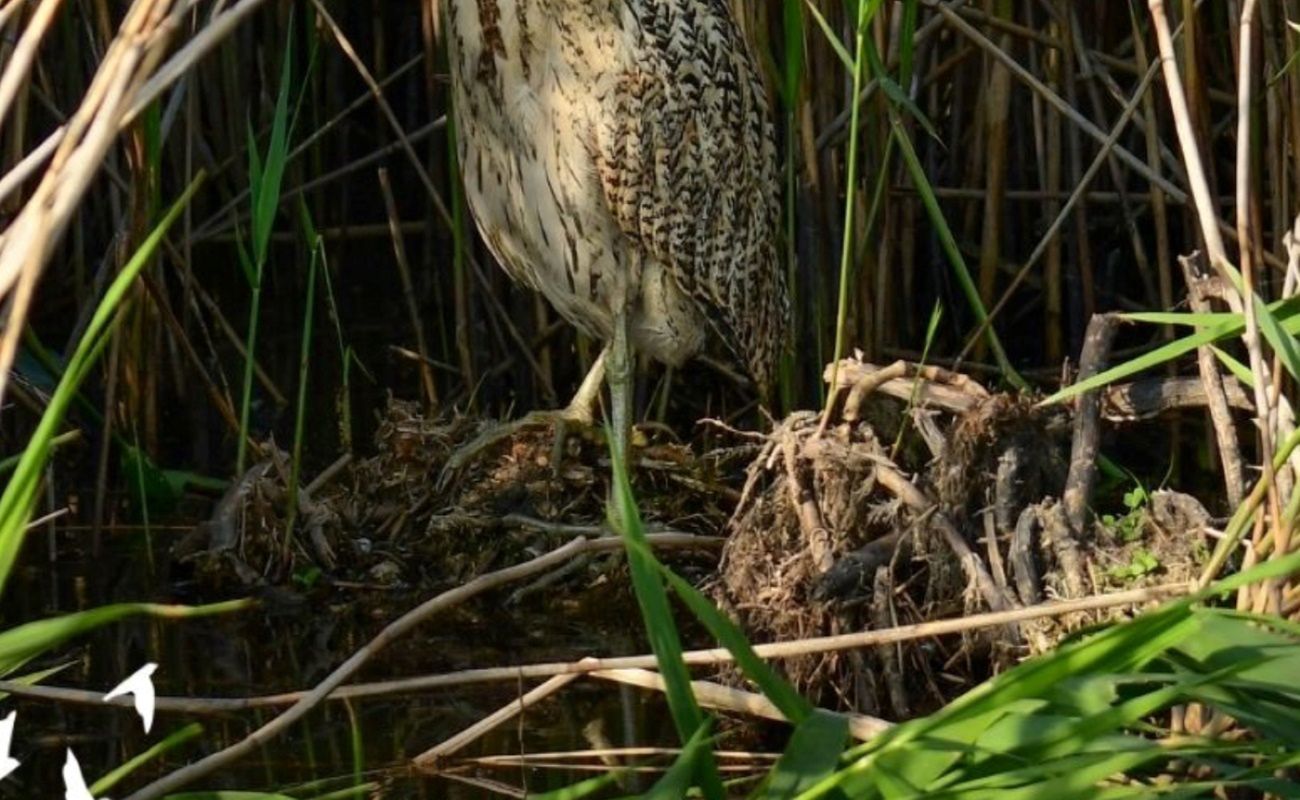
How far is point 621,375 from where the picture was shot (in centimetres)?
500

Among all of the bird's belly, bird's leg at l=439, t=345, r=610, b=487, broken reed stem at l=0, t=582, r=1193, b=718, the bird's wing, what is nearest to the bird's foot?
bird's leg at l=439, t=345, r=610, b=487

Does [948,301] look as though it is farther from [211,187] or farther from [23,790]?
[23,790]

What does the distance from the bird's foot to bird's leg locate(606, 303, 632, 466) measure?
107 mm

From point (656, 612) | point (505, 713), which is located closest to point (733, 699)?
point (505, 713)

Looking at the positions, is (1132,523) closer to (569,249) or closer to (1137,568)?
(1137,568)

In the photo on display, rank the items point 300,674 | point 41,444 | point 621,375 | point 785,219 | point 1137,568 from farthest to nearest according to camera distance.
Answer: point 785,219 → point 621,375 → point 300,674 → point 1137,568 → point 41,444

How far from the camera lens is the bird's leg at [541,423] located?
16.3 feet

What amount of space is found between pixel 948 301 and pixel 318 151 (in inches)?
70.9

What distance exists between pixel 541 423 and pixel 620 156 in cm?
62

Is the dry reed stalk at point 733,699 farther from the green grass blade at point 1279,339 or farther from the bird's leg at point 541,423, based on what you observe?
the bird's leg at point 541,423

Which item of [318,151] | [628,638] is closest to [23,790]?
[628,638]

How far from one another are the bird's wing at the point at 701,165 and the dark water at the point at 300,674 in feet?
2.57

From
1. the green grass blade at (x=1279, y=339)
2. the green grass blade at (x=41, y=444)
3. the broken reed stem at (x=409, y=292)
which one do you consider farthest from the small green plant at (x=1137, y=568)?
the broken reed stem at (x=409, y=292)

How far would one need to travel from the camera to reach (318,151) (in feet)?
20.9
